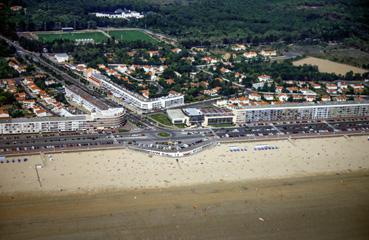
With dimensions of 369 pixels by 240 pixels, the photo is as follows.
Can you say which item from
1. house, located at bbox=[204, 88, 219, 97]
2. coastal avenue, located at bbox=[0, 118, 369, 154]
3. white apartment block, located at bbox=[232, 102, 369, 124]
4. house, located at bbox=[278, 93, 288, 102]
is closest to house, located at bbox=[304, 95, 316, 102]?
house, located at bbox=[278, 93, 288, 102]

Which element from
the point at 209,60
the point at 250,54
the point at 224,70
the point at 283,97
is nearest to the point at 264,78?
the point at 224,70

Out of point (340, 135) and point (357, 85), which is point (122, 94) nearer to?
point (340, 135)

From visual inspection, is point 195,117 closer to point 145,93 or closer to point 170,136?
point 170,136

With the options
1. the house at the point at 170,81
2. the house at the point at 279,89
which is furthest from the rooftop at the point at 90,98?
the house at the point at 279,89

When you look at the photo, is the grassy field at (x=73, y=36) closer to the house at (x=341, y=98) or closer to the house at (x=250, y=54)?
the house at (x=250, y=54)

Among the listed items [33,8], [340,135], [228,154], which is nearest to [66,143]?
[228,154]

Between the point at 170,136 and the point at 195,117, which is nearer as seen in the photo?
the point at 170,136

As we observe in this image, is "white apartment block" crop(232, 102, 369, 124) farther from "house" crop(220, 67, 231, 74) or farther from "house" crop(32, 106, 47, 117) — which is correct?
"house" crop(32, 106, 47, 117)
